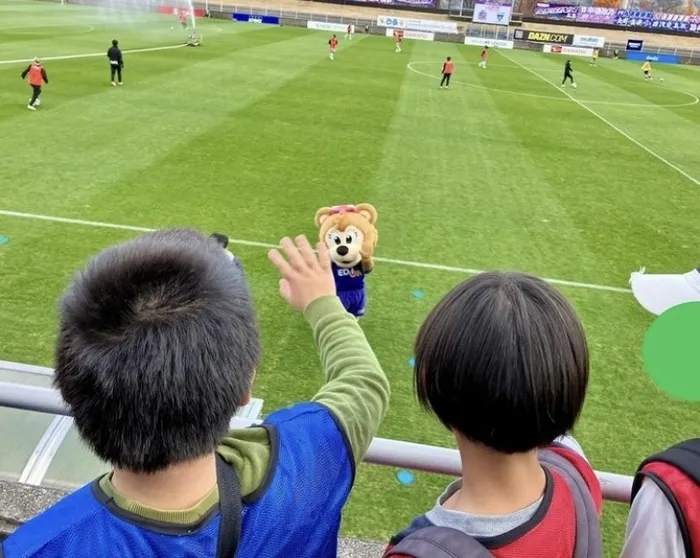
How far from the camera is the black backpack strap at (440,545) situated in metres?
1.33

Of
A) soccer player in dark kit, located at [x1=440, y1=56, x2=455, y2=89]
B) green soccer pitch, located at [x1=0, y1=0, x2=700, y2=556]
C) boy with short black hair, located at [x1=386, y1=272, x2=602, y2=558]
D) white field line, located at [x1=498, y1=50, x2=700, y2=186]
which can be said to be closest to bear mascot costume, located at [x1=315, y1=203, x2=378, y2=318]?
green soccer pitch, located at [x1=0, y1=0, x2=700, y2=556]

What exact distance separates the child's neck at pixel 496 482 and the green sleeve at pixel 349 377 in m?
0.30

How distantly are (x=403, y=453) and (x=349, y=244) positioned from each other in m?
3.55

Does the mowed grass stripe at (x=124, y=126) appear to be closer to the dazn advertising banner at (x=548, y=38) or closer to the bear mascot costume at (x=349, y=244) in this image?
the bear mascot costume at (x=349, y=244)

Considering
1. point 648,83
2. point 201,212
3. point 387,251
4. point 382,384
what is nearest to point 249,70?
point 201,212

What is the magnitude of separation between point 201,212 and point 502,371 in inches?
313

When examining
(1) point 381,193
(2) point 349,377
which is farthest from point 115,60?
(2) point 349,377

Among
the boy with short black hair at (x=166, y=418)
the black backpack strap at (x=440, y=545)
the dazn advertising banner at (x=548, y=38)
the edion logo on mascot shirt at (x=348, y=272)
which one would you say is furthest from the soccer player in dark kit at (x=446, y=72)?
the dazn advertising banner at (x=548, y=38)

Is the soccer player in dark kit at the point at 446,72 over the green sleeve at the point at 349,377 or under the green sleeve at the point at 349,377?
under

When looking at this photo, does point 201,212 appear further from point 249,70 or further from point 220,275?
point 249,70

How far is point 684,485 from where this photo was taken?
5.04ft

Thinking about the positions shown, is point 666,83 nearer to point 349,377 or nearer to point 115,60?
point 115,60

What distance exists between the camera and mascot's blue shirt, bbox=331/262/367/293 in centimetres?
554

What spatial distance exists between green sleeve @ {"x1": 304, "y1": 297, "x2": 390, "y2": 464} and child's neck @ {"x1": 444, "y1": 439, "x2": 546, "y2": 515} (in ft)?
0.99
